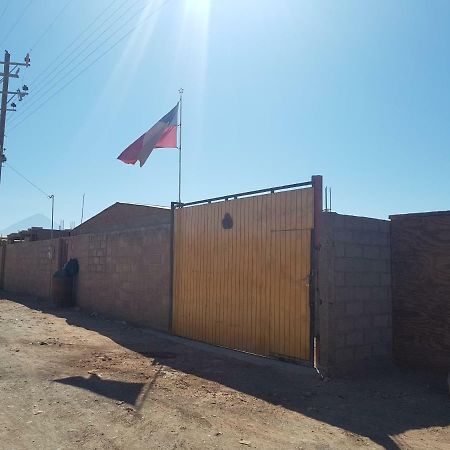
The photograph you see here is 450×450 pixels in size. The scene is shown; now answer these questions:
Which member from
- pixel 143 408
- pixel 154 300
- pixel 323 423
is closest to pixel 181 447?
pixel 143 408

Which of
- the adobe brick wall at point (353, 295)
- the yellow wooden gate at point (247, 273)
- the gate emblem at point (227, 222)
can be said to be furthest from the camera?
the gate emblem at point (227, 222)

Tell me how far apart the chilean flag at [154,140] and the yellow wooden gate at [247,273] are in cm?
240

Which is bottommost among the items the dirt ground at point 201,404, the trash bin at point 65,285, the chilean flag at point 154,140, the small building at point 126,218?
the dirt ground at point 201,404

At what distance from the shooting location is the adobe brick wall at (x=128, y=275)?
12.3 meters

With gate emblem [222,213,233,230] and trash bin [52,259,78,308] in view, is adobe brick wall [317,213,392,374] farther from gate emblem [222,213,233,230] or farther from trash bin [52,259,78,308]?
trash bin [52,259,78,308]

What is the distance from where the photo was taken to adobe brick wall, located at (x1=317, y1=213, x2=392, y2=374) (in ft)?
24.1

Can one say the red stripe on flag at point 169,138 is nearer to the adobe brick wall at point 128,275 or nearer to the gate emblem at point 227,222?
the adobe brick wall at point 128,275

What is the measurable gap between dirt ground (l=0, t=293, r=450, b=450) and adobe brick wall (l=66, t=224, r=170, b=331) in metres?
3.09

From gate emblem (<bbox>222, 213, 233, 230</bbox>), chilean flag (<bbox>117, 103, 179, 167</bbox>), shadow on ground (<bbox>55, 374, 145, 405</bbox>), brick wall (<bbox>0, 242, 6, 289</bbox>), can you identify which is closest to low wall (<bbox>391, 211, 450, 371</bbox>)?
gate emblem (<bbox>222, 213, 233, 230</bbox>)

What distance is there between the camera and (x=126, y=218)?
58.9 feet

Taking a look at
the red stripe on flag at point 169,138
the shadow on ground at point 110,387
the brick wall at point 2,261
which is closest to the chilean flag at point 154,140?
the red stripe on flag at point 169,138

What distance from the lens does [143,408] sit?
5.71 metres

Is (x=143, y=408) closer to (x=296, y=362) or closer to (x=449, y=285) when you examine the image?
(x=296, y=362)

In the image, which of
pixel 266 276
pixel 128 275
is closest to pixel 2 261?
pixel 128 275
